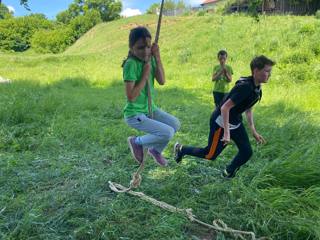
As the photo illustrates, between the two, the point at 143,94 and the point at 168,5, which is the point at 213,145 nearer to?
the point at 143,94

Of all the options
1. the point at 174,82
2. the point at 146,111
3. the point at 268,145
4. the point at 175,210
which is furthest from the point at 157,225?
the point at 174,82

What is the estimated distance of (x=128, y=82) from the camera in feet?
13.4

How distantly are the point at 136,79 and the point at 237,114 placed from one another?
4.01 ft

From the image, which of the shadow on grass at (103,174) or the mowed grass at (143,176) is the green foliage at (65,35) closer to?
the mowed grass at (143,176)

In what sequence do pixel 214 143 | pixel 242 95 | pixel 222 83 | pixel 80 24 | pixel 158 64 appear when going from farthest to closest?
1. pixel 80 24
2. pixel 222 83
3. pixel 214 143
4. pixel 242 95
5. pixel 158 64

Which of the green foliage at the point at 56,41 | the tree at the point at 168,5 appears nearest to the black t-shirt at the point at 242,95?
the tree at the point at 168,5

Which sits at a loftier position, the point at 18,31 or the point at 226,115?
the point at 18,31

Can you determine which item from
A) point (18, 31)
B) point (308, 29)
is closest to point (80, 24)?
point (18, 31)

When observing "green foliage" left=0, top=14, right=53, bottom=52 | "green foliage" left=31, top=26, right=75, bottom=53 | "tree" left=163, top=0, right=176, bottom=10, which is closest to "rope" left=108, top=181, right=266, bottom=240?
"tree" left=163, top=0, right=176, bottom=10

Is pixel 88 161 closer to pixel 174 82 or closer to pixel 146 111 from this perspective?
pixel 146 111

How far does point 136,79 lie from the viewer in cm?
413

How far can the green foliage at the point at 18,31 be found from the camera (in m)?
60.8

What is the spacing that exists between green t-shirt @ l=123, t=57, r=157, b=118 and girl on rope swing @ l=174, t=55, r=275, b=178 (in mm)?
A: 762

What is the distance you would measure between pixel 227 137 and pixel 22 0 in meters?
2.48
